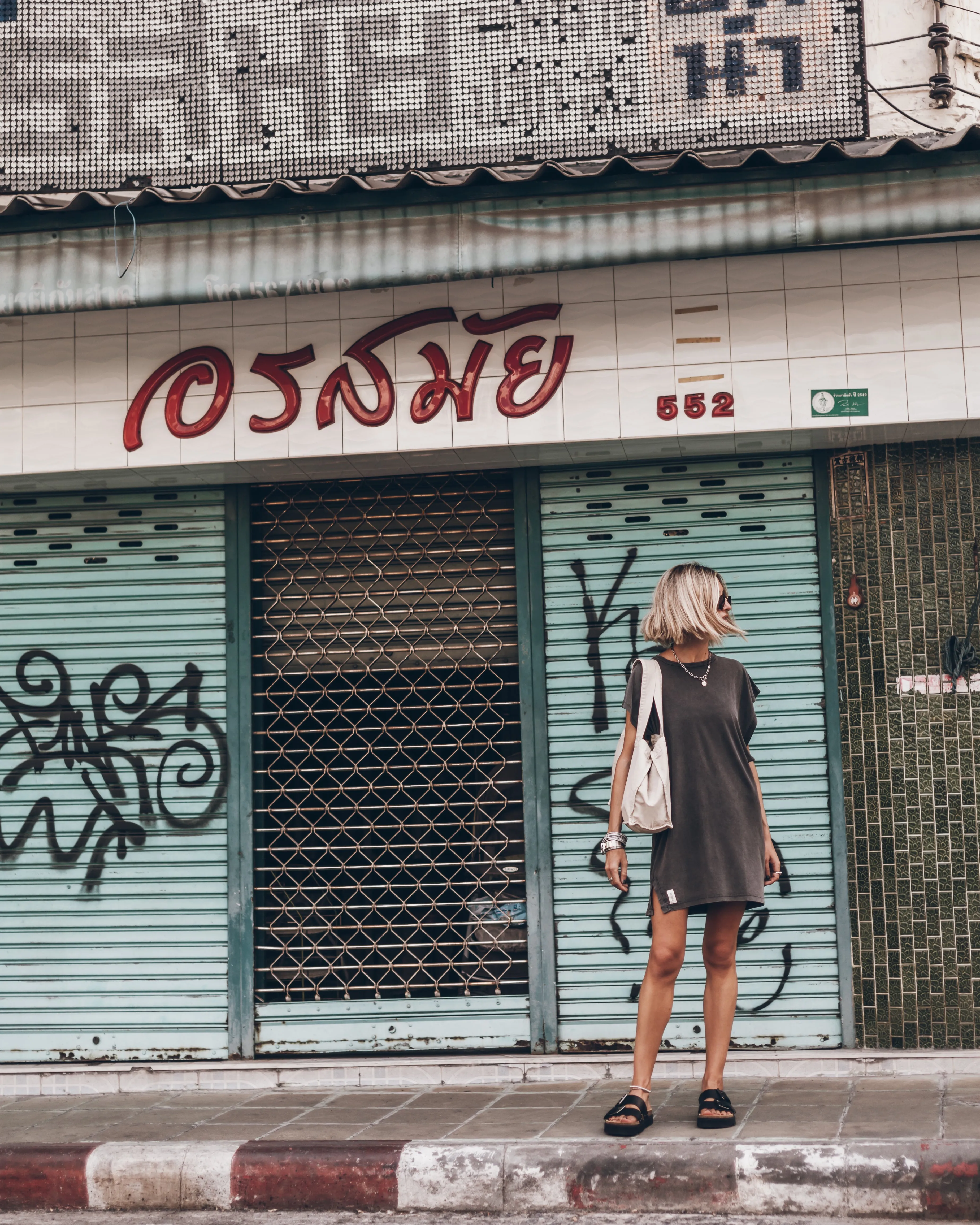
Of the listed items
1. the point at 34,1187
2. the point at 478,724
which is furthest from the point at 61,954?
the point at 478,724

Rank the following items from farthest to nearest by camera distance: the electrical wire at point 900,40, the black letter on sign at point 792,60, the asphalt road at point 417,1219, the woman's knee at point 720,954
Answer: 1. the electrical wire at point 900,40
2. the black letter on sign at point 792,60
3. the woman's knee at point 720,954
4. the asphalt road at point 417,1219

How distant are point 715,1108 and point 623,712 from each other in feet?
6.95

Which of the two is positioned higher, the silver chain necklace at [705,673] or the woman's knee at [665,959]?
the silver chain necklace at [705,673]

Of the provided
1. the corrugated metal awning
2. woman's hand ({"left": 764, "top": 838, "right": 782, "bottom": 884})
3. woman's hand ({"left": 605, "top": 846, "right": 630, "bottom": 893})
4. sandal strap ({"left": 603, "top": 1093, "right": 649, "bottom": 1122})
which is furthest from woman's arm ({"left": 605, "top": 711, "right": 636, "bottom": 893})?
the corrugated metal awning

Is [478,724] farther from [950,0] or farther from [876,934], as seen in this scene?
[950,0]

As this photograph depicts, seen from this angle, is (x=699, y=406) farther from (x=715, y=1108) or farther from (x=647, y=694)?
(x=715, y=1108)

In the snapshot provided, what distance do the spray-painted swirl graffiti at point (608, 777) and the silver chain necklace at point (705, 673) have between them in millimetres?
1367

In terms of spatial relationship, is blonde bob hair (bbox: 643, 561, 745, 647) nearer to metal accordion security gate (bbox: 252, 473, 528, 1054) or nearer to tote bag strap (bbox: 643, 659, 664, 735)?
tote bag strap (bbox: 643, 659, 664, 735)

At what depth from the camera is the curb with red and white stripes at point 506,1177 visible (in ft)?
13.7

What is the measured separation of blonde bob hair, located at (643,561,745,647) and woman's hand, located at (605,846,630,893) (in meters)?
0.80

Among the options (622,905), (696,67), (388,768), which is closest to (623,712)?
(622,905)

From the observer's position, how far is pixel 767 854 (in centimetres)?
490

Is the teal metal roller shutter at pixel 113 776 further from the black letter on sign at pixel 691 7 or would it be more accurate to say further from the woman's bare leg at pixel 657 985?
the black letter on sign at pixel 691 7

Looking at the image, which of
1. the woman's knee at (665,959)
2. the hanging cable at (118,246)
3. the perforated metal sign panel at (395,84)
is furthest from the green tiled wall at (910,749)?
the hanging cable at (118,246)
